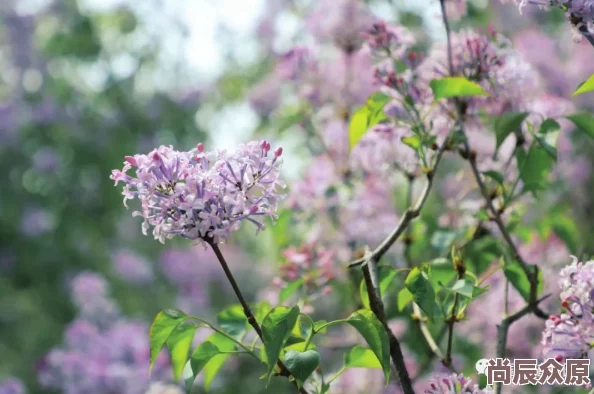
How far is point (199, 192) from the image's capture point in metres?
0.77

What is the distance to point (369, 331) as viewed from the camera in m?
0.79

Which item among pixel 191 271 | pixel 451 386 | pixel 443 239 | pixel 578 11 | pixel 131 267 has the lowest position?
pixel 451 386

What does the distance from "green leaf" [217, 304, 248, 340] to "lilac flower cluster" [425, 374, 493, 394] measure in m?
0.26

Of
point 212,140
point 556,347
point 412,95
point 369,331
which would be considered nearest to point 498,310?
point 412,95

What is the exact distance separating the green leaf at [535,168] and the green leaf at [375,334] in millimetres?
470

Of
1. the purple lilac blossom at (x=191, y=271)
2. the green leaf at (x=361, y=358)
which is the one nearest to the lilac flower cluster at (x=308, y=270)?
the green leaf at (x=361, y=358)

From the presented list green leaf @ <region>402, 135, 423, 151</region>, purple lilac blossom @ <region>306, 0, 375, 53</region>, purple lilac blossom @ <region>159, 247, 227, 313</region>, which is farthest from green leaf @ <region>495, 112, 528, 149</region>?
purple lilac blossom @ <region>159, 247, 227, 313</region>

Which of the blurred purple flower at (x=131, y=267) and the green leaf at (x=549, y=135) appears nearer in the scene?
the green leaf at (x=549, y=135)

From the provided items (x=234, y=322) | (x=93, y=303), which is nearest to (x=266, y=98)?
(x=93, y=303)

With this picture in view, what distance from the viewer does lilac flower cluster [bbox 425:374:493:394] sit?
0.82 metres

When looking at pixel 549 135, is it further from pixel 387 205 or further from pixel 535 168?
pixel 387 205

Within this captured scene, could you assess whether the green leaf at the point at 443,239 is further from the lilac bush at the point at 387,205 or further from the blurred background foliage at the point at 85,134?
the blurred background foliage at the point at 85,134

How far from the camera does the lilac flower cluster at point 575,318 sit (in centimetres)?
83

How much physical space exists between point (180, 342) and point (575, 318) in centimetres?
43
